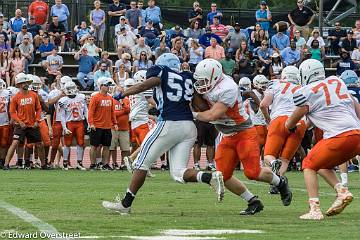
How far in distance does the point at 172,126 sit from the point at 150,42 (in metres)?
16.3

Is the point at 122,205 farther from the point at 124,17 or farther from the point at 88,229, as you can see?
the point at 124,17

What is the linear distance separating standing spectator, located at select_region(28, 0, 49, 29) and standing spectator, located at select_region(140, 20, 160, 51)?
2509 mm

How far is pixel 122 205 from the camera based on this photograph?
35.8ft

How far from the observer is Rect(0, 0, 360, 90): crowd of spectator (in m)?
25.5

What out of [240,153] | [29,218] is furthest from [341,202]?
[29,218]

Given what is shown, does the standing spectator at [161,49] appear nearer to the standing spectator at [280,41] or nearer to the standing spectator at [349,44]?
the standing spectator at [280,41]

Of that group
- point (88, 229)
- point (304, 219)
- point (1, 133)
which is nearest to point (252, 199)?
point (304, 219)

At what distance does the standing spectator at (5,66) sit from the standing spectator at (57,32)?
2.33m

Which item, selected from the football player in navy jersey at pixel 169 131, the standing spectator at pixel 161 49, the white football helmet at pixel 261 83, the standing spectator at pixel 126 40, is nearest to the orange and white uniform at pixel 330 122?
the football player in navy jersey at pixel 169 131

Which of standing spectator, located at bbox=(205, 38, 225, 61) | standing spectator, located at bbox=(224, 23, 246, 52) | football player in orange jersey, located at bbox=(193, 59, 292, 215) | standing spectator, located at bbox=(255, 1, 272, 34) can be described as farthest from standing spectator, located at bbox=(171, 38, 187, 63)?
football player in orange jersey, located at bbox=(193, 59, 292, 215)

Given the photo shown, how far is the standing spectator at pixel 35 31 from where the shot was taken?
86.1ft

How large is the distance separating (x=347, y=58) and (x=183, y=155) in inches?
648

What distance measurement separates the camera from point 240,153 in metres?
11.0

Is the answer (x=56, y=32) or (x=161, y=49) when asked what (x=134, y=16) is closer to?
(x=56, y=32)
